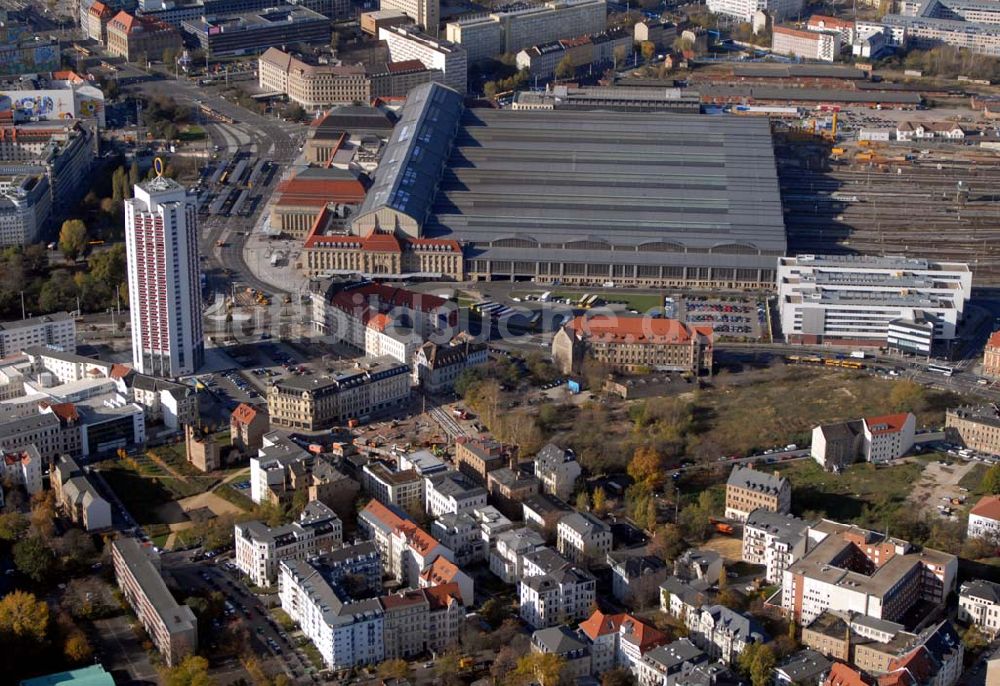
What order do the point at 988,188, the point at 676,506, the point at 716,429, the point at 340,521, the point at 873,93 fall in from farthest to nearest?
the point at 873,93 < the point at 988,188 < the point at 716,429 < the point at 676,506 < the point at 340,521

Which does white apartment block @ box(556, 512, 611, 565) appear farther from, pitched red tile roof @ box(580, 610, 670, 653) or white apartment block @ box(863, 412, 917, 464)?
white apartment block @ box(863, 412, 917, 464)

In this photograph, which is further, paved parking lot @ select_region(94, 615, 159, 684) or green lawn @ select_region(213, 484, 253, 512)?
green lawn @ select_region(213, 484, 253, 512)

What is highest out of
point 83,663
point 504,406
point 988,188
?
point 988,188

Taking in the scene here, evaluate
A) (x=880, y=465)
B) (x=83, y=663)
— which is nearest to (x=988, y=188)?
(x=880, y=465)

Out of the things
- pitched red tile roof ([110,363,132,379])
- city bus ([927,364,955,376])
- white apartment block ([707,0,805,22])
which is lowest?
city bus ([927,364,955,376])

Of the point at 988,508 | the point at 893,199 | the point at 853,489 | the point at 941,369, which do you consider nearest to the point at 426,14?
the point at 893,199

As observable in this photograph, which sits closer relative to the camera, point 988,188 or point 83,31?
point 988,188

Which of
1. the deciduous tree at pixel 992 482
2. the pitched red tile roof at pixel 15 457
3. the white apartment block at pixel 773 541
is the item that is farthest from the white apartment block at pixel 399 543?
the deciduous tree at pixel 992 482

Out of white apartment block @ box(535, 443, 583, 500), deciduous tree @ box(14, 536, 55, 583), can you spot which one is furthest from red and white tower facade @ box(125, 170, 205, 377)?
white apartment block @ box(535, 443, 583, 500)

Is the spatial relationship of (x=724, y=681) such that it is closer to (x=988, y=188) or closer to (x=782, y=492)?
(x=782, y=492)
